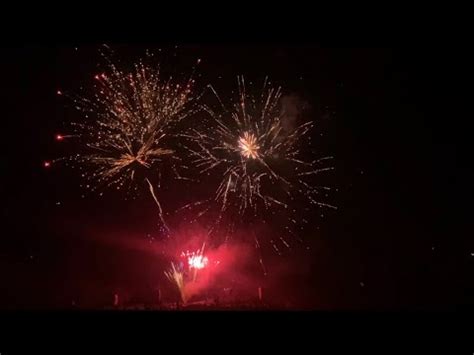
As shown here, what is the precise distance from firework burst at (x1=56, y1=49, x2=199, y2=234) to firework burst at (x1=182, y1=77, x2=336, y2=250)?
68cm

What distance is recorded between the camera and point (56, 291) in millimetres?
10422

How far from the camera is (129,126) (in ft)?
29.5

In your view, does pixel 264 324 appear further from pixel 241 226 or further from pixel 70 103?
pixel 70 103

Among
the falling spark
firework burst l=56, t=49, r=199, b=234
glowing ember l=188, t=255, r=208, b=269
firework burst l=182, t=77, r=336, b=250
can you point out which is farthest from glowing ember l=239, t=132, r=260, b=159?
the falling spark

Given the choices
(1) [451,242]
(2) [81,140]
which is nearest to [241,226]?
(2) [81,140]

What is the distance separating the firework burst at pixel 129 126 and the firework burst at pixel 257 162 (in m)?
0.68

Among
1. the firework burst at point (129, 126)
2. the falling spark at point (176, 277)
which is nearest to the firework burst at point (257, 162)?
the firework burst at point (129, 126)

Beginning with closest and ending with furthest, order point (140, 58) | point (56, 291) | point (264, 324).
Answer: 1. point (264, 324)
2. point (140, 58)
3. point (56, 291)

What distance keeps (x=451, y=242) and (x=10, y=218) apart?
10.6 m

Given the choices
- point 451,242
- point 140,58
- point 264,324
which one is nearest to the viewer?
point 264,324

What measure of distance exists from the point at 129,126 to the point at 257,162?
3.10 metres

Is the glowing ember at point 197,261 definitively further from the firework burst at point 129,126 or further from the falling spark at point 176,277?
the firework burst at point 129,126

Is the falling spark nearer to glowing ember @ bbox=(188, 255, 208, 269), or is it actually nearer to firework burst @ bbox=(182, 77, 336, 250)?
glowing ember @ bbox=(188, 255, 208, 269)

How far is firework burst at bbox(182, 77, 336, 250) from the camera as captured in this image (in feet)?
33.8
